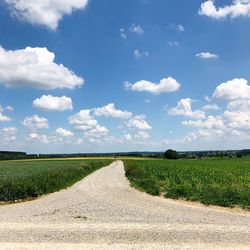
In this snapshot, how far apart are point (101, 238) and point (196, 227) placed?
339 centimetres

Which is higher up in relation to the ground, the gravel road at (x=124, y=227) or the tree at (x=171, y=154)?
the tree at (x=171, y=154)

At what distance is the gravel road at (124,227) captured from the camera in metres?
11.4

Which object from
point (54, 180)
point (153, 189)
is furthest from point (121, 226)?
point (54, 180)

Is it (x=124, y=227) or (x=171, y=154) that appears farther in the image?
(x=171, y=154)

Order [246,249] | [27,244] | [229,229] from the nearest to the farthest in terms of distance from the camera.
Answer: [246,249]
[27,244]
[229,229]

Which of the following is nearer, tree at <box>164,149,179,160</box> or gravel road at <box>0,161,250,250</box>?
gravel road at <box>0,161,250,250</box>

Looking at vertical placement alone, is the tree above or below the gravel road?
above

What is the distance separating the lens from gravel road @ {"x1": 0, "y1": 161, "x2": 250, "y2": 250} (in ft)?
37.4

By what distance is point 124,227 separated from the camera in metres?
13.8

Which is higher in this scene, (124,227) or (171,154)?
(171,154)

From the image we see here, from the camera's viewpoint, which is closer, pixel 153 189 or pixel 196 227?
pixel 196 227

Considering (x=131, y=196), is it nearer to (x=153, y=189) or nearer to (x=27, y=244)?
(x=153, y=189)

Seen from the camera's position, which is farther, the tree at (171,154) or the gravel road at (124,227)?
the tree at (171,154)

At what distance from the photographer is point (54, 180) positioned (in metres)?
32.1
